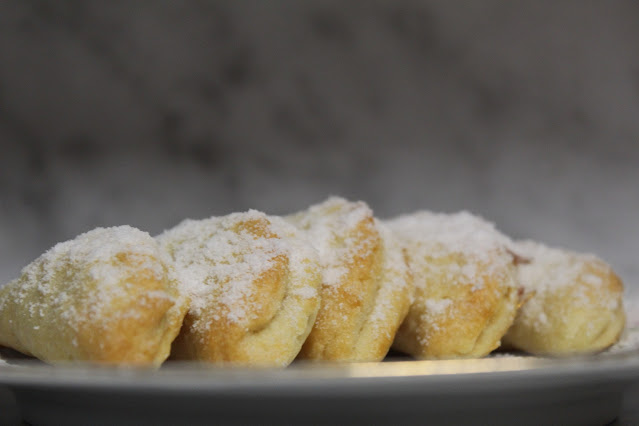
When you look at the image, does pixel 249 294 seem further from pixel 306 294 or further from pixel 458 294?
pixel 458 294

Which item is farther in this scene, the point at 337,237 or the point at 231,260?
the point at 337,237

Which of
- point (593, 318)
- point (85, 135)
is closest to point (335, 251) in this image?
point (593, 318)

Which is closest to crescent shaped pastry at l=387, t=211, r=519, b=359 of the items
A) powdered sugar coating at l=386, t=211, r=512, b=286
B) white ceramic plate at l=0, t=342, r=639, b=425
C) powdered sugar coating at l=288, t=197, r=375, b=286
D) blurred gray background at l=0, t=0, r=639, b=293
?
powdered sugar coating at l=386, t=211, r=512, b=286

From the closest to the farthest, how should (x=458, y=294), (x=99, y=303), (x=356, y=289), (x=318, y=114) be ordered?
1. (x=99, y=303)
2. (x=356, y=289)
3. (x=458, y=294)
4. (x=318, y=114)

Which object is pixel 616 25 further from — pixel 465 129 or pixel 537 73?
pixel 465 129

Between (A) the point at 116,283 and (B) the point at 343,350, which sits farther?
(B) the point at 343,350

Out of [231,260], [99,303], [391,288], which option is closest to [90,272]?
[99,303]

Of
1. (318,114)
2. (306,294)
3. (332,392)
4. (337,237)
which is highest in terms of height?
(318,114)

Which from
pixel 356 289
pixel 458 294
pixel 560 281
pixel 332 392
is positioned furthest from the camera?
pixel 560 281
